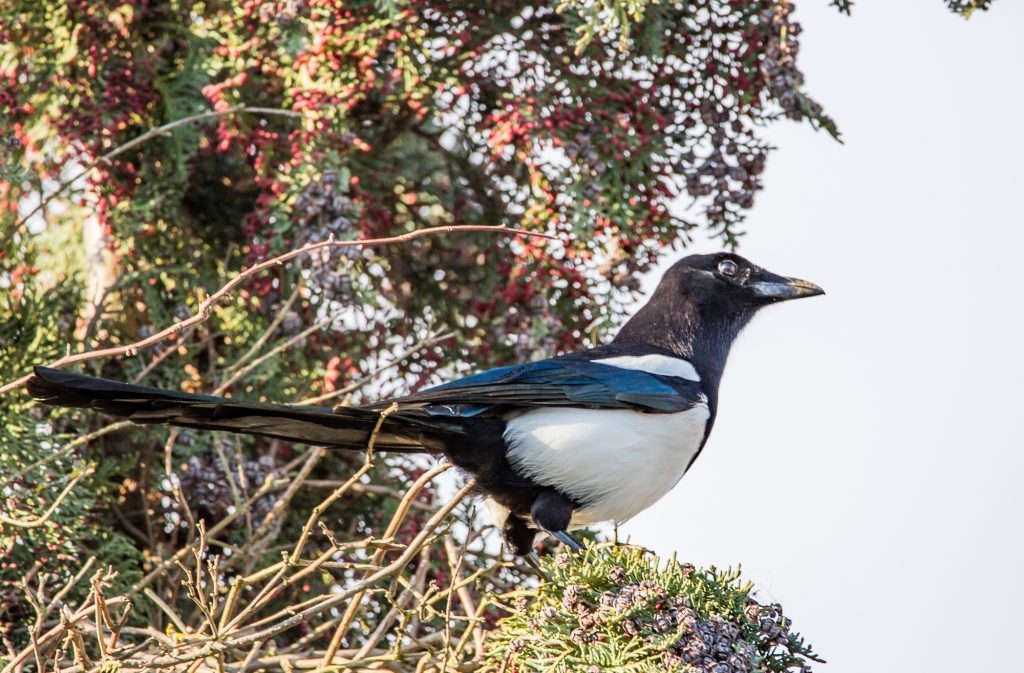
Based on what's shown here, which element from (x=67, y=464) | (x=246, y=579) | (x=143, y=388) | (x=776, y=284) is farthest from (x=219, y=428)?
(x=776, y=284)

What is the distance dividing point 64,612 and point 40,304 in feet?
5.03

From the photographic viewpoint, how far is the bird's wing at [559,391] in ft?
9.71

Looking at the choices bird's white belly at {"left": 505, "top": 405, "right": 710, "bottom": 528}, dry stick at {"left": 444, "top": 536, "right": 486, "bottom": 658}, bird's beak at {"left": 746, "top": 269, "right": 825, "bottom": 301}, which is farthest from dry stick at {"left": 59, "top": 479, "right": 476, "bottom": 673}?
bird's beak at {"left": 746, "top": 269, "right": 825, "bottom": 301}

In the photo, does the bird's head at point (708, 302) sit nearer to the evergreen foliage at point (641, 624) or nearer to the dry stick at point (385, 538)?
the dry stick at point (385, 538)

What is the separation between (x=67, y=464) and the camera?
3.42m

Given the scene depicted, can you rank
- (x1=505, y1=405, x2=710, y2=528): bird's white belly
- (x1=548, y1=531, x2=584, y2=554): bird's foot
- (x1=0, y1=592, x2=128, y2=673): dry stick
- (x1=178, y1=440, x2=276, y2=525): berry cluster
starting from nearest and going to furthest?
(x1=0, y1=592, x2=128, y2=673): dry stick < (x1=548, y1=531, x2=584, y2=554): bird's foot < (x1=505, y1=405, x2=710, y2=528): bird's white belly < (x1=178, y1=440, x2=276, y2=525): berry cluster

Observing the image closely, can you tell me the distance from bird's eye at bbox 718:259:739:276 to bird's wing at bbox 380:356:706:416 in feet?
1.57

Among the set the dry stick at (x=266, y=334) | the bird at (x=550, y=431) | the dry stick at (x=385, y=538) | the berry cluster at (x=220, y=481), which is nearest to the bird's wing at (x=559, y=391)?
the bird at (x=550, y=431)

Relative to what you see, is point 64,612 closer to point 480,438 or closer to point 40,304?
point 480,438

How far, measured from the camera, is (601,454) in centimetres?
299

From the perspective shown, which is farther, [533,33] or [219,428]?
[533,33]

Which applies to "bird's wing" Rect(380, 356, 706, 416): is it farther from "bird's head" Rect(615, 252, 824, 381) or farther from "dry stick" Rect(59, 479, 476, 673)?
"dry stick" Rect(59, 479, 476, 673)

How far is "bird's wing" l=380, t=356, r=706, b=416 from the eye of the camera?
9.71 feet

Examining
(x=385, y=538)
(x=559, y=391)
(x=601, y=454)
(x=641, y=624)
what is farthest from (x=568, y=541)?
(x=641, y=624)
